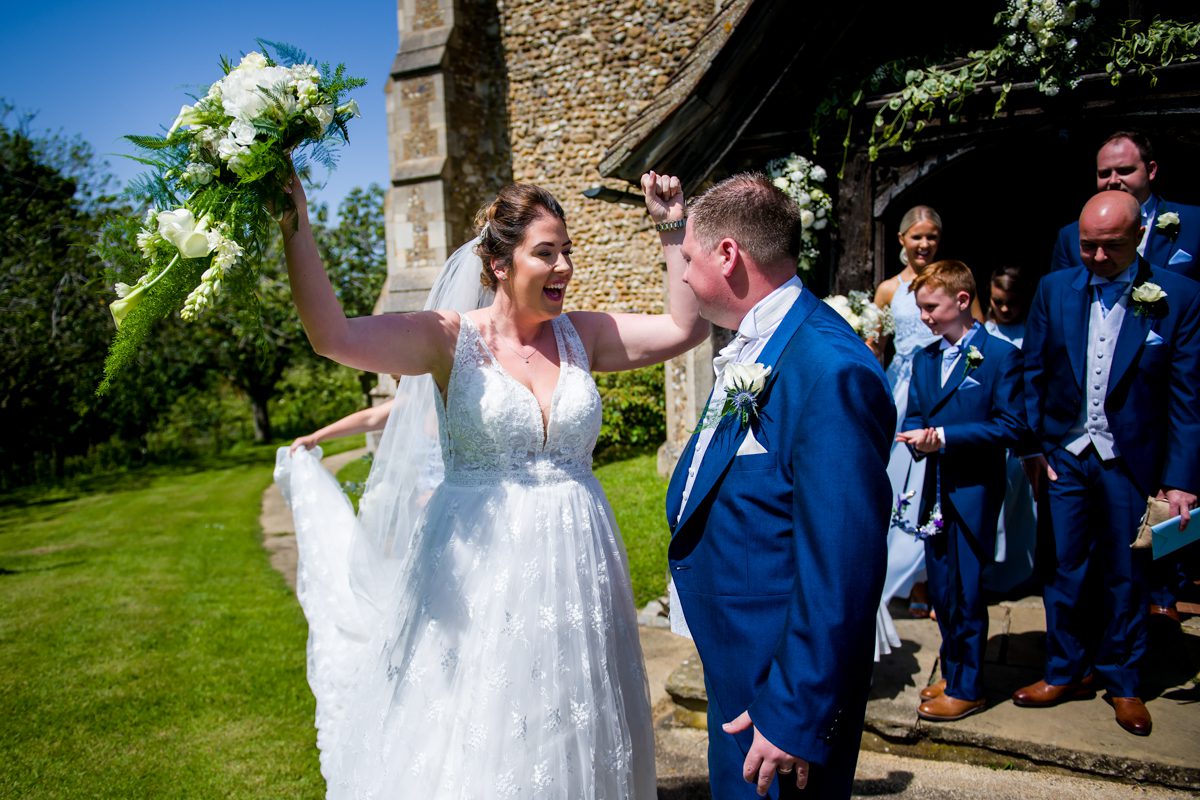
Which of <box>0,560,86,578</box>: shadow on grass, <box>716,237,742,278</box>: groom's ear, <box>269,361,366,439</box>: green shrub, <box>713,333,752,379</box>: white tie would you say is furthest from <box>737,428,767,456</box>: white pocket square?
<box>269,361,366,439</box>: green shrub

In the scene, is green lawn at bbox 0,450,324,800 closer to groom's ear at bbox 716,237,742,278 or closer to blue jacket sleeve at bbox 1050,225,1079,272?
groom's ear at bbox 716,237,742,278

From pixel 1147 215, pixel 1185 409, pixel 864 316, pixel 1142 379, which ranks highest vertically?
pixel 1147 215

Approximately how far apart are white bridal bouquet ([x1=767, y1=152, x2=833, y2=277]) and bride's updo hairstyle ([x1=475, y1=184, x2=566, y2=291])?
2391 millimetres

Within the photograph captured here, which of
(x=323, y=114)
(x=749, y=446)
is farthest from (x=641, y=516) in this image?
(x=323, y=114)

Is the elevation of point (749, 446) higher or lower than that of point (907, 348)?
lower

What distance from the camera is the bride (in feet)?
8.30

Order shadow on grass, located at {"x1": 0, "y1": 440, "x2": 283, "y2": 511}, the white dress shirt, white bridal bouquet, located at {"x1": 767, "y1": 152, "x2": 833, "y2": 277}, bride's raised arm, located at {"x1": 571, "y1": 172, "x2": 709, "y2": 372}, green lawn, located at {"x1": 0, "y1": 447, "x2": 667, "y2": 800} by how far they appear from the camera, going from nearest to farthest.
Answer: the white dress shirt, bride's raised arm, located at {"x1": 571, "y1": 172, "x2": 709, "y2": 372}, green lawn, located at {"x1": 0, "y1": 447, "x2": 667, "y2": 800}, white bridal bouquet, located at {"x1": 767, "y1": 152, "x2": 833, "y2": 277}, shadow on grass, located at {"x1": 0, "y1": 440, "x2": 283, "y2": 511}

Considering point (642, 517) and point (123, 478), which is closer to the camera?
point (642, 517)

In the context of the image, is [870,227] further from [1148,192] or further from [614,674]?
[614,674]

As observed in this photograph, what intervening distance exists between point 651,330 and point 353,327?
4.16 feet

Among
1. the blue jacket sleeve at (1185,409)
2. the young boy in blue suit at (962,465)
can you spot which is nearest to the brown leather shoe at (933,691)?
the young boy in blue suit at (962,465)

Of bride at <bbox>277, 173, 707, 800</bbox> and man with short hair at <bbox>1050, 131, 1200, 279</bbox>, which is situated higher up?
man with short hair at <bbox>1050, 131, 1200, 279</bbox>

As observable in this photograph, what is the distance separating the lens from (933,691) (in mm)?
3957

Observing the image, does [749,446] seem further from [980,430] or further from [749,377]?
[980,430]
